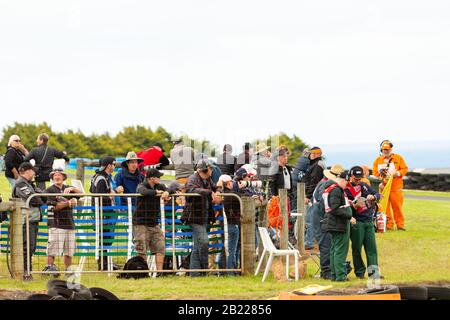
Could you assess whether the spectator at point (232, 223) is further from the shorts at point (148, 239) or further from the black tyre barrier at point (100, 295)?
the black tyre barrier at point (100, 295)

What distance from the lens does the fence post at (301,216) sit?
70.8 ft

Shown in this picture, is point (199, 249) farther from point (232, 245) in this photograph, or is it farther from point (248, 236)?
point (248, 236)

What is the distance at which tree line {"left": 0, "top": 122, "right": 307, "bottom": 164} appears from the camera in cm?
7531

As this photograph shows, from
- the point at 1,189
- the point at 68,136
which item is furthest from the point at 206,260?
the point at 68,136

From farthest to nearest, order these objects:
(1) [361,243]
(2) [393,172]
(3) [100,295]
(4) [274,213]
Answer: (2) [393,172] → (4) [274,213] → (1) [361,243] → (3) [100,295]

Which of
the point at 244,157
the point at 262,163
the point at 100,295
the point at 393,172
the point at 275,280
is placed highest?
the point at 244,157

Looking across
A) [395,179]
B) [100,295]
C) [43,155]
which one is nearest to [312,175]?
[395,179]

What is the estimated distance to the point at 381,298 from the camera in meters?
13.4

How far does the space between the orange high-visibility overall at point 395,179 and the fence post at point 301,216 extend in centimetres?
441

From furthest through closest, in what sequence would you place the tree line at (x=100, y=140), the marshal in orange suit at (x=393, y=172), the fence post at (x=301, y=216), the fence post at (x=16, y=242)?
the tree line at (x=100, y=140), the marshal in orange suit at (x=393, y=172), the fence post at (x=301, y=216), the fence post at (x=16, y=242)

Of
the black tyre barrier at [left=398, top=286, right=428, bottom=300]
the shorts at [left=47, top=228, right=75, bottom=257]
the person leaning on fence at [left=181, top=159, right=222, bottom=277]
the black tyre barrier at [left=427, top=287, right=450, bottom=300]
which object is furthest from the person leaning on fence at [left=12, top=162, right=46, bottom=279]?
the black tyre barrier at [left=427, top=287, right=450, bottom=300]

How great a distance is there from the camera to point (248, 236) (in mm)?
19531

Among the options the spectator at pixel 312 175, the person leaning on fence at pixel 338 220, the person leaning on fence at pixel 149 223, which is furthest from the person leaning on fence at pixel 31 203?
the spectator at pixel 312 175

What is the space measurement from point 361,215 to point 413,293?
15.3ft
